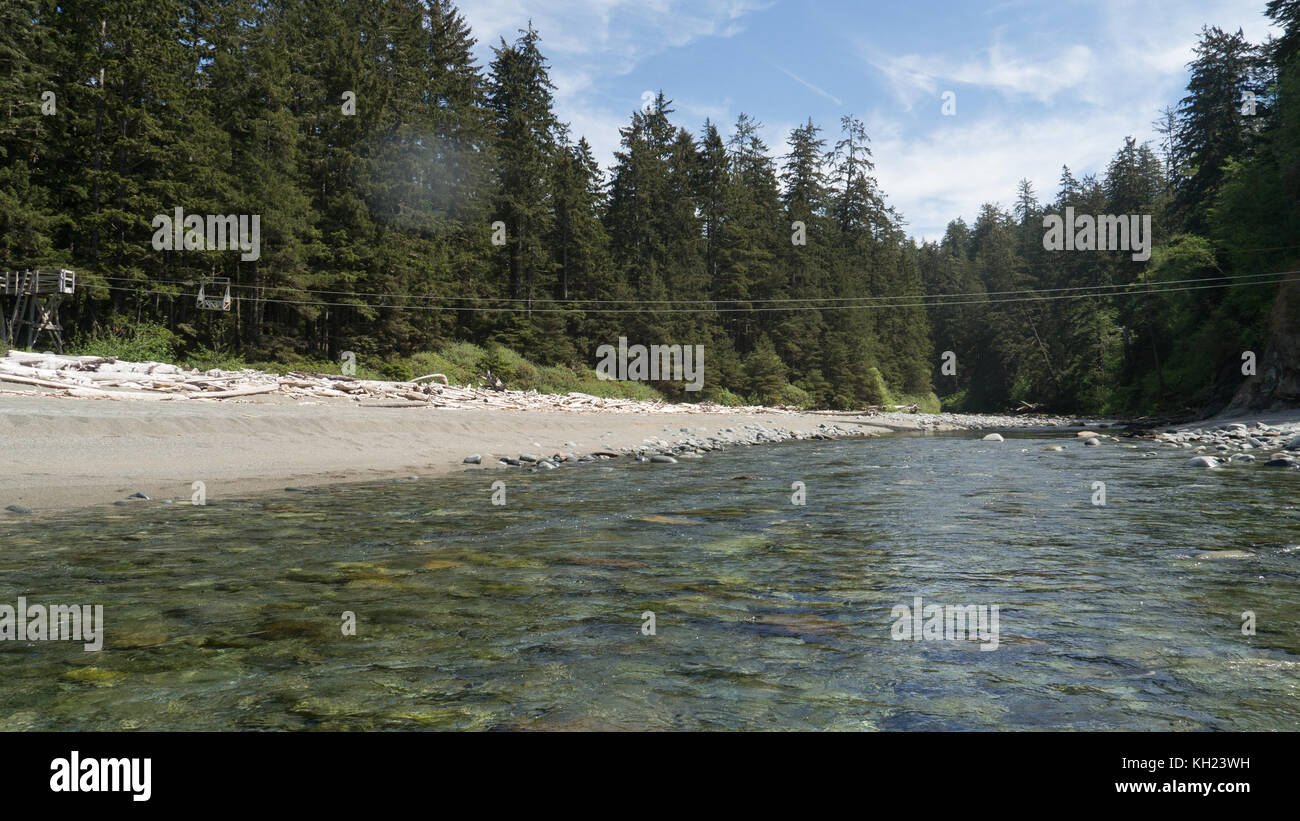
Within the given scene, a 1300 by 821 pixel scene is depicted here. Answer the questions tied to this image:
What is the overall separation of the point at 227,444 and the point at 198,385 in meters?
5.87

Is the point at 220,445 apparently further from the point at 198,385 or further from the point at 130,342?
the point at 130,342

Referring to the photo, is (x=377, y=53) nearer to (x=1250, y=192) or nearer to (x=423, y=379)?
(x=423, y=379)

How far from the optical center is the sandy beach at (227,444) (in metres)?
10.0

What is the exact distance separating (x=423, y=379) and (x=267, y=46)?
15740mm

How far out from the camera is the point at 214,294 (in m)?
27.5

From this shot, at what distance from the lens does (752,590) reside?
5.34 m

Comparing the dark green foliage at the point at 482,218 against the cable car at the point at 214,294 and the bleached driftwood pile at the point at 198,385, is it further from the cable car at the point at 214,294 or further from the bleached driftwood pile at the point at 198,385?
the bleached driftwood pile at the point at 198,385

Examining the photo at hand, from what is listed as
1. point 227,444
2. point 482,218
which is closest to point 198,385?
point 227,444

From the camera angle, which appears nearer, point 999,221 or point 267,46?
point 267,46

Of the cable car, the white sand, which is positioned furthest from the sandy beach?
the cable car

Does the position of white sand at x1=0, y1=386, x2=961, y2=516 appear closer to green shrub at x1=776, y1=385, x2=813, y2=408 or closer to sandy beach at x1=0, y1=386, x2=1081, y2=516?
sandy beach at x1=0, y1=386, x2=1081, y2=516

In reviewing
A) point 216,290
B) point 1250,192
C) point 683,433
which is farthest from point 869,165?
point 216,290

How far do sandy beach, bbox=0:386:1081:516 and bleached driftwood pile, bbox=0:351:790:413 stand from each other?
2.49 ft

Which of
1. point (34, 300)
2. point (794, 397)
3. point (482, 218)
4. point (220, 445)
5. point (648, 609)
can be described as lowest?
point (648, 609)
